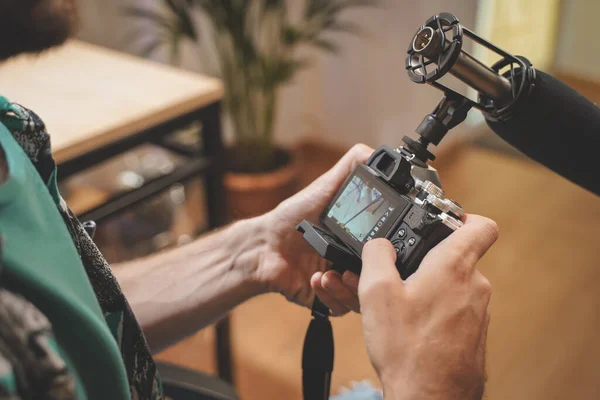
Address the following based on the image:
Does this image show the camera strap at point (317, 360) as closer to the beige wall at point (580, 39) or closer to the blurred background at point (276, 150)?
the blurred background at point (276, 150)

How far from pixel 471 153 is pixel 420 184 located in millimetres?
1984

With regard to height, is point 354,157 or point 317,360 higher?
point 354,157

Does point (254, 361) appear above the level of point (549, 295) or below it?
below

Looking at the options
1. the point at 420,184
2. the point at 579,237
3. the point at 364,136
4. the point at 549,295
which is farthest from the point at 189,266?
the point at 579,237

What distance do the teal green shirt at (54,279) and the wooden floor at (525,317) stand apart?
696mm

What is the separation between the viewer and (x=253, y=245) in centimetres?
90

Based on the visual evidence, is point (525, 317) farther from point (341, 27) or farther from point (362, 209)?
point (362, 209)

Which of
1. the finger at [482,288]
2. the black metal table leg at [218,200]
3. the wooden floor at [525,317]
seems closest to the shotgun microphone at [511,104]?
the finger at [482,288]

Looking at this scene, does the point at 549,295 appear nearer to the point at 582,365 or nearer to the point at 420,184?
the point at 582,365

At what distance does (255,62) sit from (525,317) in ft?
3.85

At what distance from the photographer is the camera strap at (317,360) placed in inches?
29.4

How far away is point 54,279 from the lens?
451 millimetres

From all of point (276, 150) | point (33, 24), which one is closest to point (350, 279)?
point (33, 24)

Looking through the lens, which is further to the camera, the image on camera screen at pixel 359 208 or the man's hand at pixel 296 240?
the man's hand at pixel 296 240
